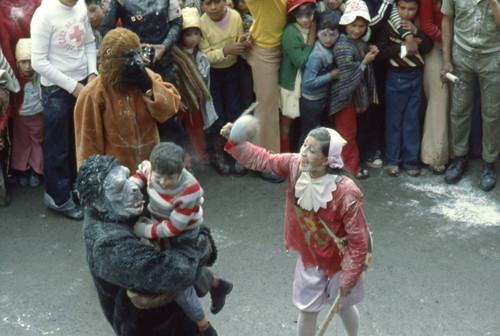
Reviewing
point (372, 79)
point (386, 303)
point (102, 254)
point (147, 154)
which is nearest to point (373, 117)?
point (372, 79)

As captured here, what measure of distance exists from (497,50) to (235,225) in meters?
2.56

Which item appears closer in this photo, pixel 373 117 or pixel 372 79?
pixel 372 79

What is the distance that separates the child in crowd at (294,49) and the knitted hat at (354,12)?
0.27m

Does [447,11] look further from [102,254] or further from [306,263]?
[102,254]

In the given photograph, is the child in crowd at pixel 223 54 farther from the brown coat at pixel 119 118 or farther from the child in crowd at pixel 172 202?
the child in crowd at pixel 172 202

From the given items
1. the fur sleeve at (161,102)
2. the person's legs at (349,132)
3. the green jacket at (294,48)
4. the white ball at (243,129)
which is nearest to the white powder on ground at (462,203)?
the person's legs at (349,132)

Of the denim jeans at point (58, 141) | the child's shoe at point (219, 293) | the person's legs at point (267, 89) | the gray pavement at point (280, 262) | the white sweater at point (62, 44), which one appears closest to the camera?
the child's shoe at point (219, 293)

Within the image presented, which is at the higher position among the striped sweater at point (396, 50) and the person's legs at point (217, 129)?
the striped sweater at point (396, 50)

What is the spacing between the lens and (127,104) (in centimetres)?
441

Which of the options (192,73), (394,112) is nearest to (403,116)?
(394,112)

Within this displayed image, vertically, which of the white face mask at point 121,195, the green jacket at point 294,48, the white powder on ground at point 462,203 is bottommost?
the white powder on ground at point 462,203

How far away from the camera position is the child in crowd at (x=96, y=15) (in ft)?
18.1

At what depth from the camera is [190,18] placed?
581 cm

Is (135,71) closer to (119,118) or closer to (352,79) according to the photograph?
(119,118)
